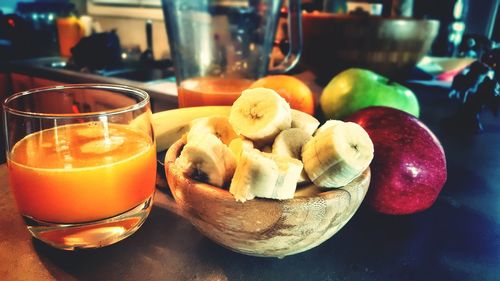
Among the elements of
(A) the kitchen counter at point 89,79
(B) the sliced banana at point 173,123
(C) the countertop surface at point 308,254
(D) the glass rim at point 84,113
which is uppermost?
(D) the glass rim at point 84,113

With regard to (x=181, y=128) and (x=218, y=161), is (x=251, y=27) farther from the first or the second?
(x=218, y=161)

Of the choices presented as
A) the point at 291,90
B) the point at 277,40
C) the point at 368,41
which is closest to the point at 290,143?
the point at 291,90

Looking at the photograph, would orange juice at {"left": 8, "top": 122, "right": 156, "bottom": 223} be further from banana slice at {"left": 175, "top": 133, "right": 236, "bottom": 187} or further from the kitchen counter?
the kitchen counter

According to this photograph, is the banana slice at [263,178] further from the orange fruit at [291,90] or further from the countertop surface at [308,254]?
the orange fruit at [291,90]

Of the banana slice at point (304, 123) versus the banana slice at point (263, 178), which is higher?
the banana slice at point (304, 123)

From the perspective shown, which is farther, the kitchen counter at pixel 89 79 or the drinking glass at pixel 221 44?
the kitchen counter at pixel 89 79

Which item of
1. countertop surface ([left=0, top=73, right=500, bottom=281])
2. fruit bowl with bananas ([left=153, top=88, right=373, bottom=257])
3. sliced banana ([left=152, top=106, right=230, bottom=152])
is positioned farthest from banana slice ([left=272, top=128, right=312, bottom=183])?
sliced banana ([left=152, top=106, right=230, bottom=152])

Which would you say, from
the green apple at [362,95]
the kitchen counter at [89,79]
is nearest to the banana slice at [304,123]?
the green apple at [362,95]
